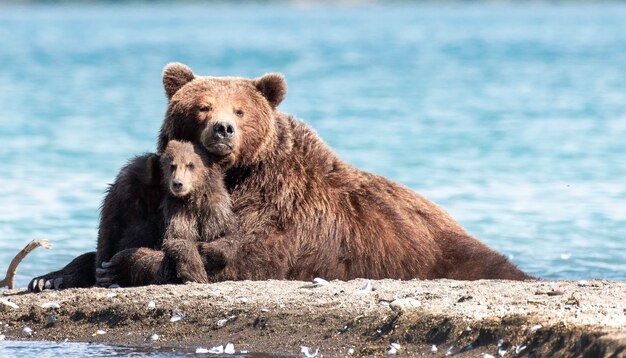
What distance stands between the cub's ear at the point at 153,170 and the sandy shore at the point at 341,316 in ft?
2.43

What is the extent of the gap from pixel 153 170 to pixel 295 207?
3.14 feet

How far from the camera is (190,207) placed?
8.48 meters

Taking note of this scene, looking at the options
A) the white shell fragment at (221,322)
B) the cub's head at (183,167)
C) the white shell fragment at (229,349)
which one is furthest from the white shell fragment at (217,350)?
the cub's head at (183,167)

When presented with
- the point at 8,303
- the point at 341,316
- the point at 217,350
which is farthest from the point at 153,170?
the point at 341,316

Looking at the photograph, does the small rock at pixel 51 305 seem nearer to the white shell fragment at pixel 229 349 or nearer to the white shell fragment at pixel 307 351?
the white shell fragment at pixel 229 349

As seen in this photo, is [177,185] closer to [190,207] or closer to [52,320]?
[190,207]

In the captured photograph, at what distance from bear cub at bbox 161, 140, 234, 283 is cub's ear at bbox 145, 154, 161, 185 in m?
0.14

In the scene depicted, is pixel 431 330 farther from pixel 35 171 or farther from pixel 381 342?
pixel 35 171

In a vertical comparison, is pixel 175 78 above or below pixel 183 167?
above

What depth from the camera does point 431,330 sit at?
7500 millimetres

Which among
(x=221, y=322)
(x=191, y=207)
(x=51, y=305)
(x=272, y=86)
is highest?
(x=272, y=86)

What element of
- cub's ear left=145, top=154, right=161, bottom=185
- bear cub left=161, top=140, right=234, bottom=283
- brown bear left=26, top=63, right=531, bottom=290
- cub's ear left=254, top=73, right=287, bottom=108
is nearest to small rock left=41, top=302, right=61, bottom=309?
brown bear left=26, top=63, right=531, bottom=290

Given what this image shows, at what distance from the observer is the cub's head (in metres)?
8.31

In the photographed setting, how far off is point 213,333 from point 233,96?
1738 mm
